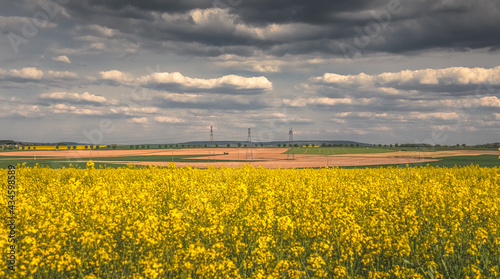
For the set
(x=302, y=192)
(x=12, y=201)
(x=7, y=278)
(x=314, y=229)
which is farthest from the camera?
(x=302, y=192)

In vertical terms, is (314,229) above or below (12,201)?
below

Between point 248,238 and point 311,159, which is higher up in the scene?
point 248,238

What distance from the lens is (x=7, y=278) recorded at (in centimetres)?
541

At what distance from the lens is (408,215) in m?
8.74

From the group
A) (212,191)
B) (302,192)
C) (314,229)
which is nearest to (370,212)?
(302,192)

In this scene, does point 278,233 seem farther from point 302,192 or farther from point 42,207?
point 42,207

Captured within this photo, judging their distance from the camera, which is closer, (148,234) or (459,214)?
(148,234)

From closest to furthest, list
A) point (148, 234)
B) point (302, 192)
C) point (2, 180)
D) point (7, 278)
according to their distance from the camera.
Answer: point (7, 278) → point (148, 234) → point (302, 192) → point (2, 180)

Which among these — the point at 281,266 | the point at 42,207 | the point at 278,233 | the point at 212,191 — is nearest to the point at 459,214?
the point at 278,233

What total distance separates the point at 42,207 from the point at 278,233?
19.6ft

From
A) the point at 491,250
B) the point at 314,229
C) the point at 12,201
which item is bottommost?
the point at 491,250

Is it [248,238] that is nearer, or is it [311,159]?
[248,238]

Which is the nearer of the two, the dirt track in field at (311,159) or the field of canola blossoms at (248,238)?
the field of canola blossoms at (248,238)

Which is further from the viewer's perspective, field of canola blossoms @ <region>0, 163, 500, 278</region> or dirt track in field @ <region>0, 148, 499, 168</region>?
dirt track in field @ <region>0, 148, 499, 168</region>
